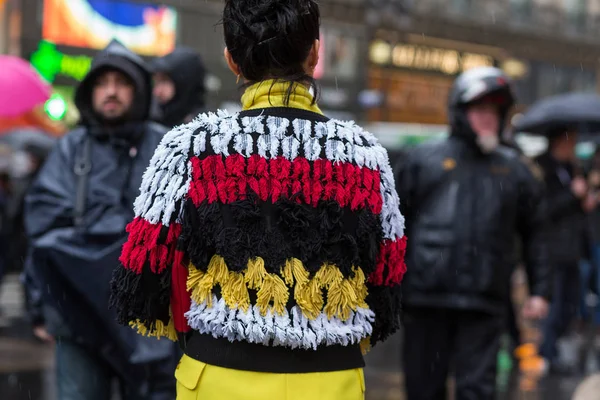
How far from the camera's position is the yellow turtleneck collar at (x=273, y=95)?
9.46 ft

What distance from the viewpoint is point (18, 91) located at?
11.9 m

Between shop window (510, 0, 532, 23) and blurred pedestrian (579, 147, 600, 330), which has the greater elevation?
shop window (510, 0, 532, 23)

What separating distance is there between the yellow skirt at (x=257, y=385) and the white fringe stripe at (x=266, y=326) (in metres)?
0.09

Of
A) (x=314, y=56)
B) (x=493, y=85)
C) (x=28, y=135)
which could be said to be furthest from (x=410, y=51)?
(x=314, y=56)

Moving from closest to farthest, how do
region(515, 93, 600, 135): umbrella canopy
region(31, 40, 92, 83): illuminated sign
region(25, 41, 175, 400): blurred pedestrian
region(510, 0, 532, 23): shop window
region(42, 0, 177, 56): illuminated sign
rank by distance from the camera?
1. region(25, 41, 175, 400): blurred pedestrian
2. region(515, 93, 600, 135): umbrella canopy
3. region(31, 40, 92, 83): illuminated sign
4. region(42, 0, 177, 56): illuminated sign
5. region(510, 0, 532, 23): shop window

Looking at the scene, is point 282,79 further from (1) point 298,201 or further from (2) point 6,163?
(2) point 6,163

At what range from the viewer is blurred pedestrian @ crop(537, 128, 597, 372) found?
9.54m

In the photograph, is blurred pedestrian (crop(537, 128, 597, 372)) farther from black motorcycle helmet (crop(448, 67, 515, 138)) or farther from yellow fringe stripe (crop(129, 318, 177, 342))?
yellow fringe stripe (crop(129, 318, 177, 342))

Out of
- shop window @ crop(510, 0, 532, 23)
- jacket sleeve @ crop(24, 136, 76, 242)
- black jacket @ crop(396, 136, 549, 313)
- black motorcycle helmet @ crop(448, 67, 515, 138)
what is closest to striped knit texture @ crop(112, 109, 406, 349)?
jacket sleeve @ crop(24, 136, 76, 242)

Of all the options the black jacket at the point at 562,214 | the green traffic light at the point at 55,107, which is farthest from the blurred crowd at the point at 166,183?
the green traffic light at the point at 55,107

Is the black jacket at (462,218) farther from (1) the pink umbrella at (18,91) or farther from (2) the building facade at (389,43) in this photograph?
(2) the building facade at (389,43)

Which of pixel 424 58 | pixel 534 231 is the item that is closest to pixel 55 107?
pixel 534 231

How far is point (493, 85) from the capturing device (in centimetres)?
588

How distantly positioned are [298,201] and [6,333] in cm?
890
